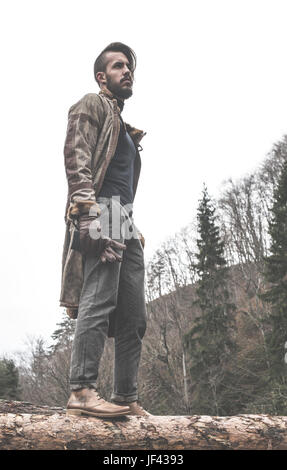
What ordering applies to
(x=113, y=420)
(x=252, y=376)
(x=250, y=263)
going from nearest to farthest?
(x=113, y=420), (x=252, y=376), (x=250, y=263)

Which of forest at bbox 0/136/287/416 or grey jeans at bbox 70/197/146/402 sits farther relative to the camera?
forest at bbox 0/136/287/416

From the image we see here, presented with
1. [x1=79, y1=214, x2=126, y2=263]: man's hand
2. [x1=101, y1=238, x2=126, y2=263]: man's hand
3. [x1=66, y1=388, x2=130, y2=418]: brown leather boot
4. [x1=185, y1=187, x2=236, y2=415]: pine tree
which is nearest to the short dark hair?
[x1=79, y1=214, x2=126, y2=263]: man's hand

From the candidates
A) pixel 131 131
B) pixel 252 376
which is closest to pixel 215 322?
pixel 252 376

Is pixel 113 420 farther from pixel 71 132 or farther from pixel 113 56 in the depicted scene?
pixel 113 56

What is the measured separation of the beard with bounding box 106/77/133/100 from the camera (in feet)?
10.3

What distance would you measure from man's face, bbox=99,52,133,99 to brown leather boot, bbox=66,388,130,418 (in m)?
2.26

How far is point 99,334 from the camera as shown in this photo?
2521 mm

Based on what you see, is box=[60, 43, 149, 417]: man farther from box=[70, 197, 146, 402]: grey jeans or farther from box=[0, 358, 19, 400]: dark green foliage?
box=[0, 358, 19, 400]: dark green foliage

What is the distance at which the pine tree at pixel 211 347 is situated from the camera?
71.4 feet

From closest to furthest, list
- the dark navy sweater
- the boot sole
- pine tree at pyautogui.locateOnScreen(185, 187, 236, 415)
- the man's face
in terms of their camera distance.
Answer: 1. the boot sole
2. the dark navy sweater
3. the man's face
4. pine tree at pyautogui.locateOnScreen(185, 187, 236, 415)

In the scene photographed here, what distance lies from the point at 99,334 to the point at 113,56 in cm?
219

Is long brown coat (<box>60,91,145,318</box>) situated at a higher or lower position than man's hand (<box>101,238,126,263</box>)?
higher

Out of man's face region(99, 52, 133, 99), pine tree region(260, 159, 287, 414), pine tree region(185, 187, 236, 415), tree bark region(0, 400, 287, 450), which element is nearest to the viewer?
tree bark region(0, 400, 287, 450)

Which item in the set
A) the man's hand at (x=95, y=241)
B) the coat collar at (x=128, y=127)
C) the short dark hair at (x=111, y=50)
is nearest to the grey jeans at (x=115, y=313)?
the man's hand at (x=95, y=241)
